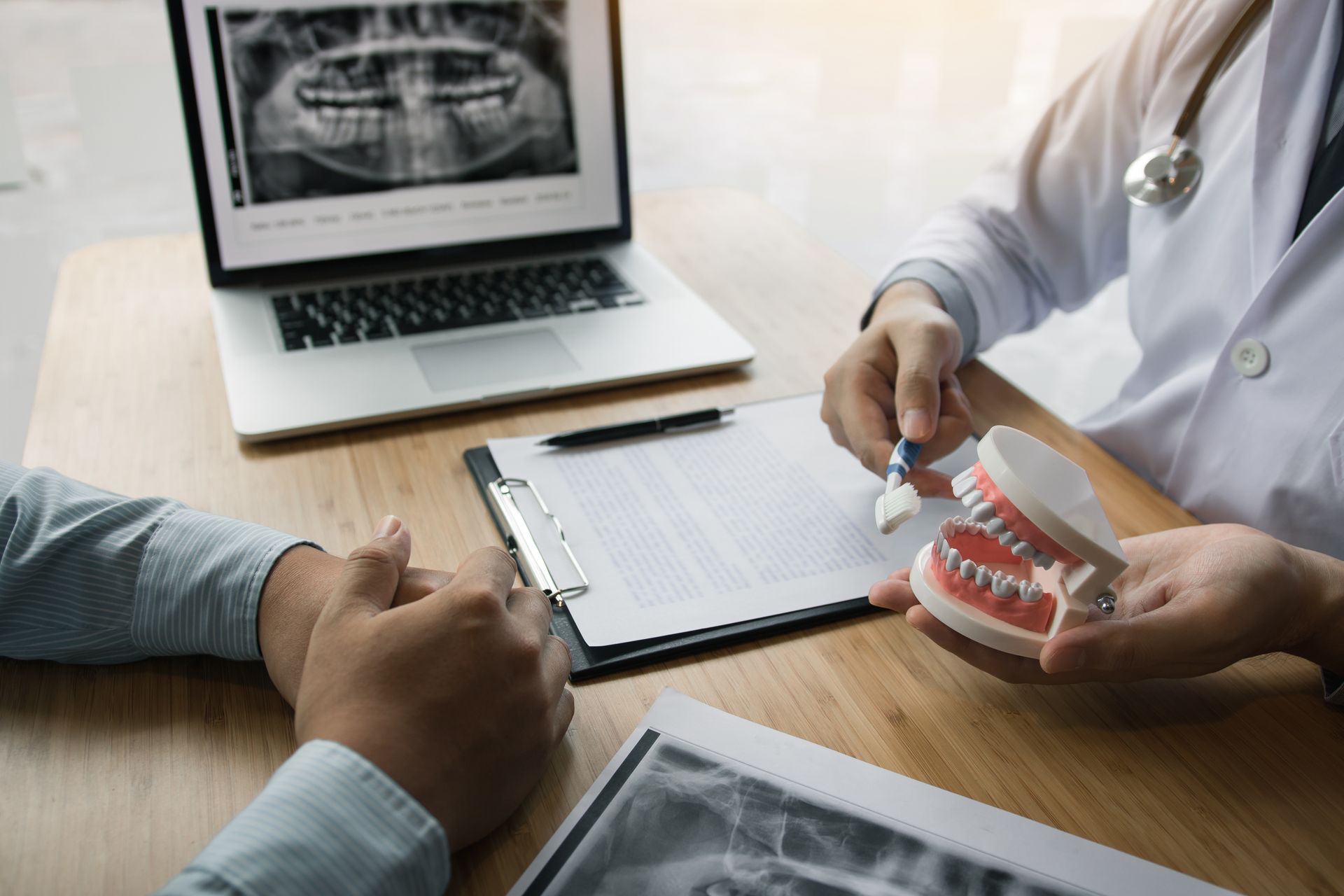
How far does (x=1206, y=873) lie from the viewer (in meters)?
0.53

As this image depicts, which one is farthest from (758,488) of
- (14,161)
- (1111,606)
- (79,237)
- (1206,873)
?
(14,161)

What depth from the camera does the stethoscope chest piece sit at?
→ 0.95 m

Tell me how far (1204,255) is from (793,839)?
72 cm

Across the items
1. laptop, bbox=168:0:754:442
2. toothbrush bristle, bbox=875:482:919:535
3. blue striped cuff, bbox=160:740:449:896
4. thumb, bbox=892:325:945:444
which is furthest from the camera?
laptop, bbox=168:0:754:442

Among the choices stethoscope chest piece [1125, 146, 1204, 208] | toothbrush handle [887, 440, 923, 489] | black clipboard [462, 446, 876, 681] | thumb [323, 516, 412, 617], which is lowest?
black clipboard [462, 446, 876, 681]

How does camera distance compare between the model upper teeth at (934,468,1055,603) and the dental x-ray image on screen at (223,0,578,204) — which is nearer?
the model upper teeth at (934,468,1055,603)

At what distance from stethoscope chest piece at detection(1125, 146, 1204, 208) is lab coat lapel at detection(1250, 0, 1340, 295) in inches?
3.4

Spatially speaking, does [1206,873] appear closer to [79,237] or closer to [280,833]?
[280,833]

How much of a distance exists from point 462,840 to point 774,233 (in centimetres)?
107

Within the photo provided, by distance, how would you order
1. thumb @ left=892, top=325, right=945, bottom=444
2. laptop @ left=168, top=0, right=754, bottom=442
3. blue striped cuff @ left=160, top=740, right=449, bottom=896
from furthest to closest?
laptop @ left=168, top=0, right=754, bottom=442 → thumb @ left=892, top=325, right=945, bottom=444 → blue striped cuff @ left=160, top=740, right=449, bottom=896

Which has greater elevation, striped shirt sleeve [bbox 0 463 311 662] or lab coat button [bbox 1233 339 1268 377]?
lab coat button [bbox 1233 339 1268 377]

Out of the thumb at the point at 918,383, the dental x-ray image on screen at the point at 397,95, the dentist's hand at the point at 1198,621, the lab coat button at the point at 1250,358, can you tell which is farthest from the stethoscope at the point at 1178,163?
the dental x-ray image on screen at the point at 397,95

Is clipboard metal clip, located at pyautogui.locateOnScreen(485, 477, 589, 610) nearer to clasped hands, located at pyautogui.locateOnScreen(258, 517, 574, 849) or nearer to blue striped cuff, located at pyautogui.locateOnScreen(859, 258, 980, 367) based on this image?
clasped hands, located at pyautogui.locateOnScreen(258, 517, 574, 849)

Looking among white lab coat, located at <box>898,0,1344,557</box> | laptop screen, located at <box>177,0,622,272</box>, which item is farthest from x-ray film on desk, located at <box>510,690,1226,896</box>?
laptop screen, located at <box>177,0,622,272</box>
